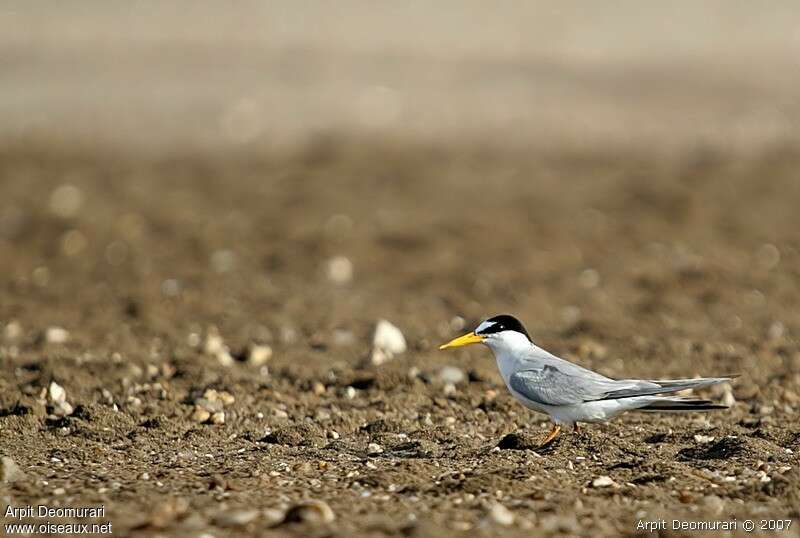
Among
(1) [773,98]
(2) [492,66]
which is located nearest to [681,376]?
(1) [773,98]

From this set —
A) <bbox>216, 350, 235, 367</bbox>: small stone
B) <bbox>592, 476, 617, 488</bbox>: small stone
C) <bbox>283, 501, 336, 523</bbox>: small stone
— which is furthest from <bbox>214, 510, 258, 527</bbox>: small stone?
<bbox>216, 350, 235, 367</bbox>: small stone

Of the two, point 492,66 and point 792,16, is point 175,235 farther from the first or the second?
point 792,16

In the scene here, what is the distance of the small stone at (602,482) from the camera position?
5512 mm

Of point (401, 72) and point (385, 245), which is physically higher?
point (401, 72)

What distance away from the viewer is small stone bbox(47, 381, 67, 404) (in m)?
7.03

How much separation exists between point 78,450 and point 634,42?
17.6 m

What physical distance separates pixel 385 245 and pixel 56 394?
5.87 meters

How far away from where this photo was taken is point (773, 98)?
19422mm

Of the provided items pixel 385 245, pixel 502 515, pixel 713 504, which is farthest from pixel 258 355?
pixel 385 245

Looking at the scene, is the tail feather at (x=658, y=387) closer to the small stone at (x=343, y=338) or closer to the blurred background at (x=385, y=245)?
the blurred background at (x=385, y=245)

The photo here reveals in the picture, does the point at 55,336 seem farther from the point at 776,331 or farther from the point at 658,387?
the point at 776,331

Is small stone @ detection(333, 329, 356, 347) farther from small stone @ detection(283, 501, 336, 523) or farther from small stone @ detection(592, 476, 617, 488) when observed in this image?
small stone @ detection(283, 501, 336, 523)

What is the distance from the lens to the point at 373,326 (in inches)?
372

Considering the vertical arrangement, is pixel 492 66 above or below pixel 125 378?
above
